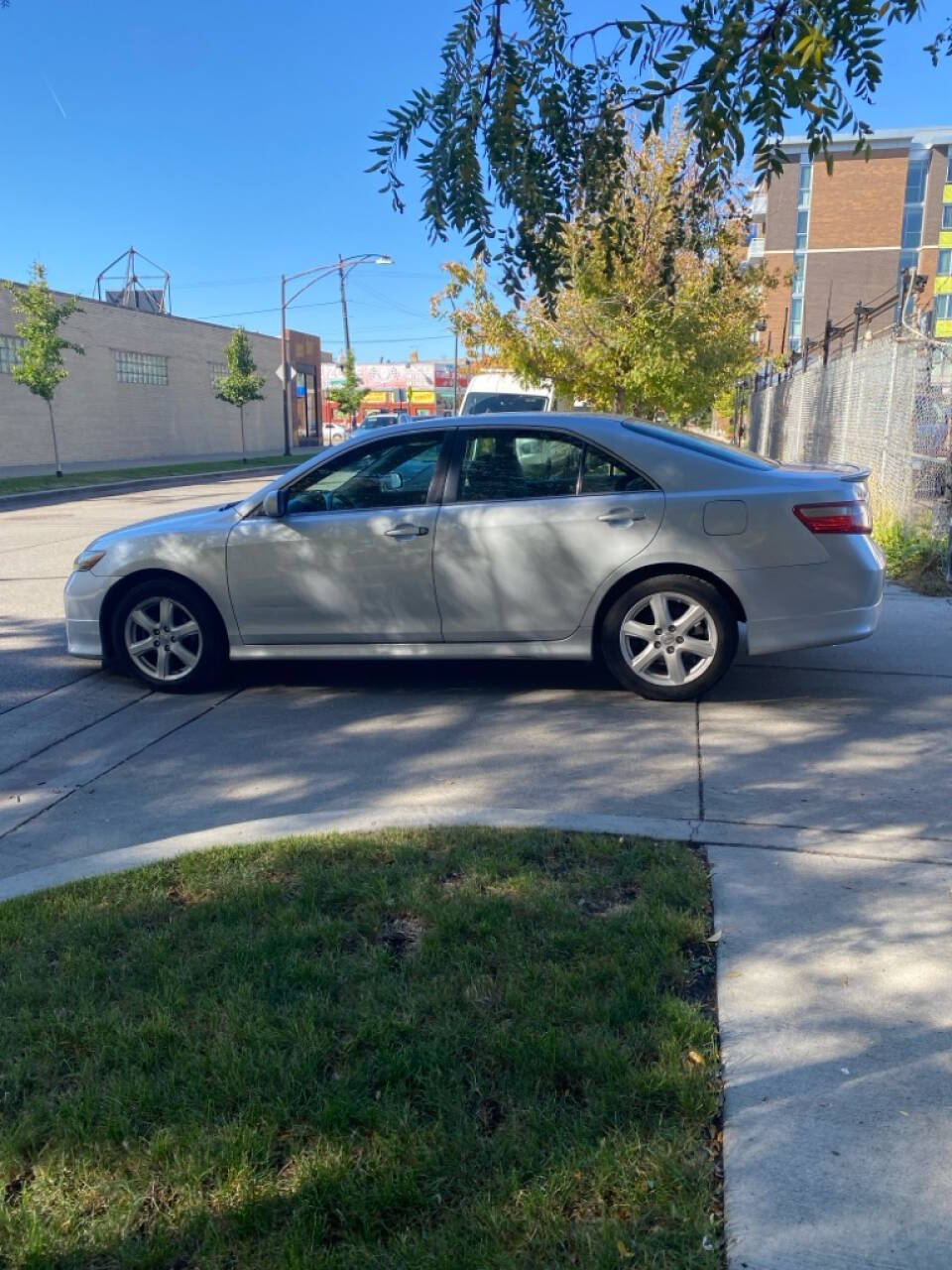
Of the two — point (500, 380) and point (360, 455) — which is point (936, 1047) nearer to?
point (360, 455)

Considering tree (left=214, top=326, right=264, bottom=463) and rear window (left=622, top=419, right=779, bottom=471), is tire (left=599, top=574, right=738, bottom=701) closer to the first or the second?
rear window (left=622, top=419, right=779, bottom=471)

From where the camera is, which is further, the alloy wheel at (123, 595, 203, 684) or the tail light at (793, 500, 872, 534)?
the alloy wheel at (123, 595, 203, 684)

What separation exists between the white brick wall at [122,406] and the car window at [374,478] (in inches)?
1100

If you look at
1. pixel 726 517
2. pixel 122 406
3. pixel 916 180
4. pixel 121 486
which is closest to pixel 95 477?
pixel 121 486

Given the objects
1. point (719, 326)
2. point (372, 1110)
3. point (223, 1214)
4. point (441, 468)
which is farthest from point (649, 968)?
point (719, 326)

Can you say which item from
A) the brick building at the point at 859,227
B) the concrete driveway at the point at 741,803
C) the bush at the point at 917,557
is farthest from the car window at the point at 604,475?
the brick building at the point at 859,227

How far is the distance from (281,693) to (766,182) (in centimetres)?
393

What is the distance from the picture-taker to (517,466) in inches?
246

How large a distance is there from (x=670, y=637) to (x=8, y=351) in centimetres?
3238

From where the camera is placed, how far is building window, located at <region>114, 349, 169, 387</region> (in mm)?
39875

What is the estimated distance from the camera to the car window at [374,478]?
637cm

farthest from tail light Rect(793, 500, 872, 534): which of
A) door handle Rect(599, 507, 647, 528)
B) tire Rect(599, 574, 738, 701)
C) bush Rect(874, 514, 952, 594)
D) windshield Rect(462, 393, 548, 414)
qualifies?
windshield Rect(462, 393, 548, 414)

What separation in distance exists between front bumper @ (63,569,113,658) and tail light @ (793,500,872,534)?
4.11m

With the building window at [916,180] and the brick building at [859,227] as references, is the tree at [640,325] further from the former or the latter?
the building window at [916,180]
